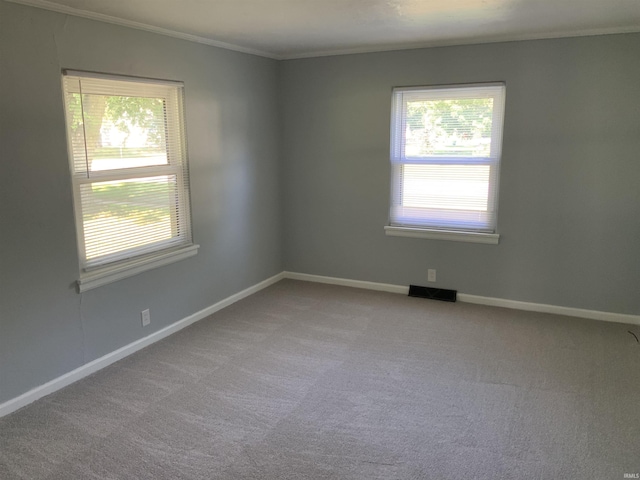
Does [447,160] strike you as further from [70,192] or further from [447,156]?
[70,192]

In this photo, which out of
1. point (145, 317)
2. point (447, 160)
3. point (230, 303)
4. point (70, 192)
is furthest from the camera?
point (230, 303)

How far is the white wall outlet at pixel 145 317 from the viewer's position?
355 centimetres

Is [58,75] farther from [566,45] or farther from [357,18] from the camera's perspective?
[566,45]

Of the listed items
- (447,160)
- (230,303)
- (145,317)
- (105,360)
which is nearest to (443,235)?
(447,160)

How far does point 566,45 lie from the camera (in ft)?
12.5

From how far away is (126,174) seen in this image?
336 centimetres

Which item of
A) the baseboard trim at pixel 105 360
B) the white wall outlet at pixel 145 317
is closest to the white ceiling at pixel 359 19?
the white wall outlet at pixel 145 317

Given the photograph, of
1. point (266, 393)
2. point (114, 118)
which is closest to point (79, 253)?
point (114, 118)

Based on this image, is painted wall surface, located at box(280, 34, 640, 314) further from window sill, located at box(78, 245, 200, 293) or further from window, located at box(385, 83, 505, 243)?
window sill, located at box(78, 245, 200, 293)

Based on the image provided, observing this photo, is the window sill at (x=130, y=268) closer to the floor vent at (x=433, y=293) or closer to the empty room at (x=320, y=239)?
the empty room at (x=320, y=239)

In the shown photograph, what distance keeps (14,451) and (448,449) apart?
2.15m

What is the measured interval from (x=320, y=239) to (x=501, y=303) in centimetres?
186

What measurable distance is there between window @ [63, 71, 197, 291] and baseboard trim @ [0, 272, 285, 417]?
1.73 ft

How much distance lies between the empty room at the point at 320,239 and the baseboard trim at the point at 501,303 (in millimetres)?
22
